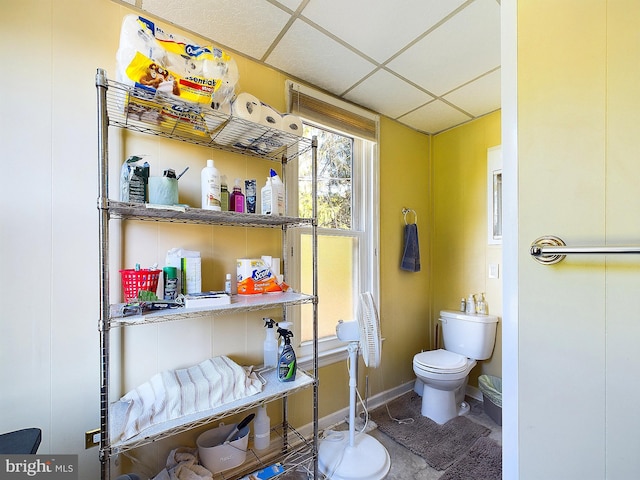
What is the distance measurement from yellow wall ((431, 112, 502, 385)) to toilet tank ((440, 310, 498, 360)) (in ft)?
0.33

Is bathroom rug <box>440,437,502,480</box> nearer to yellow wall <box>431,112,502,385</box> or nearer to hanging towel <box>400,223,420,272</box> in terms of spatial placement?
yellow wall <box>431,112,502,385</box>

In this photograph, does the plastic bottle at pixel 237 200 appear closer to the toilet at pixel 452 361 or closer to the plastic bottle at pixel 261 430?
the plastic bottle at pixel 261 430

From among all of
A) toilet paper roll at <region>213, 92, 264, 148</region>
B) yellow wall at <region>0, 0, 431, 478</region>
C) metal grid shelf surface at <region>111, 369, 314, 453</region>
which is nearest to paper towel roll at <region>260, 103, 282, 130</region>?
toilet paper roll at <region>213, 92, 264, 148</region>

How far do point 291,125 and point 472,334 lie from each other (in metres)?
2.05

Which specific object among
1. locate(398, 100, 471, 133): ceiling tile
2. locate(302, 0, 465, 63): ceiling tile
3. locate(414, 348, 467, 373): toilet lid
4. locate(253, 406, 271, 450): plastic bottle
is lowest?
locate(253, 406, 271, 450): plastic bottle

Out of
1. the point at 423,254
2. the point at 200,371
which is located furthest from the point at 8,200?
the point at 423,254

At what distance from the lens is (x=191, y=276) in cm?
121

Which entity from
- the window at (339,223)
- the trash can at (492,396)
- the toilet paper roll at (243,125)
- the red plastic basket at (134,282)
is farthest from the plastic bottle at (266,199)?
the trash can at (492,396)

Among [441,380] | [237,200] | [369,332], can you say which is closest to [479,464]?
[441,380]

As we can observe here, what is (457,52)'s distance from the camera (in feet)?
4.97

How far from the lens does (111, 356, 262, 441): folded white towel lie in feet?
3.21

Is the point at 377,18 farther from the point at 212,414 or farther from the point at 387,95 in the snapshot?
the point at 212,414

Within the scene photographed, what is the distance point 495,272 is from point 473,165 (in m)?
0.94

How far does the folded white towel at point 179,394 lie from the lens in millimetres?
979
